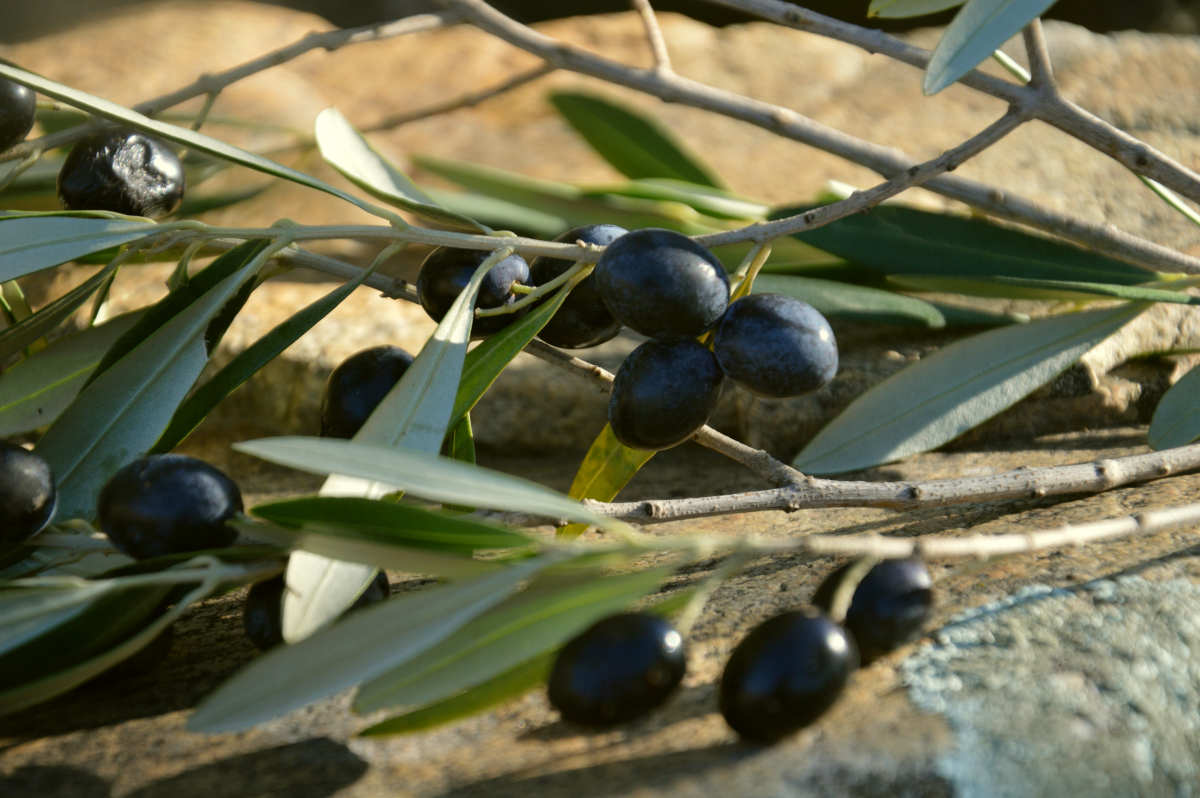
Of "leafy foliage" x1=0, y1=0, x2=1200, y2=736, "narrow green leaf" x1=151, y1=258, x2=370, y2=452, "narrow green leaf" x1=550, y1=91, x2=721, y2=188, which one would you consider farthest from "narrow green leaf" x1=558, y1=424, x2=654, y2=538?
"narrow green leaf" x1=550, y1=91, x2=721, y2=188

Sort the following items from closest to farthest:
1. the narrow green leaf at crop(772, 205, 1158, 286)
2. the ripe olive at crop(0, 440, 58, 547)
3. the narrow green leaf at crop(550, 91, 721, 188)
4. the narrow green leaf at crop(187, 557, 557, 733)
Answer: the narrow green leaf at crop(187, 557, 557, 733), the ripe olive at crop(0, 440, 58, 547), the narrow green leaf at crop(772, 205, 1158, 286), the narrow green leaf at crop(550, 91, 721, 188)

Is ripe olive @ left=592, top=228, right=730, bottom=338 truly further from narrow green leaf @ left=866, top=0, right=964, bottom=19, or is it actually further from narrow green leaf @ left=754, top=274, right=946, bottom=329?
narrow green leaf @ left=754, top=274, right=946, bottom=329

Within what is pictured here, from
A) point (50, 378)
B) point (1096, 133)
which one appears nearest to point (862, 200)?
point (1096, 133)

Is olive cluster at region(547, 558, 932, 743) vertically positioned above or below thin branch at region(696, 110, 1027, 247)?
below

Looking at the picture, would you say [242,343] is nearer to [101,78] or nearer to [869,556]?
[101,78]

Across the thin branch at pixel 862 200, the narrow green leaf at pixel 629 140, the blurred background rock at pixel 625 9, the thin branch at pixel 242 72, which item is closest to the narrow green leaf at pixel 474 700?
the thin branch at pixel 862 200

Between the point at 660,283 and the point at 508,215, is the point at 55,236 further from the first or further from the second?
the point at 508,215
